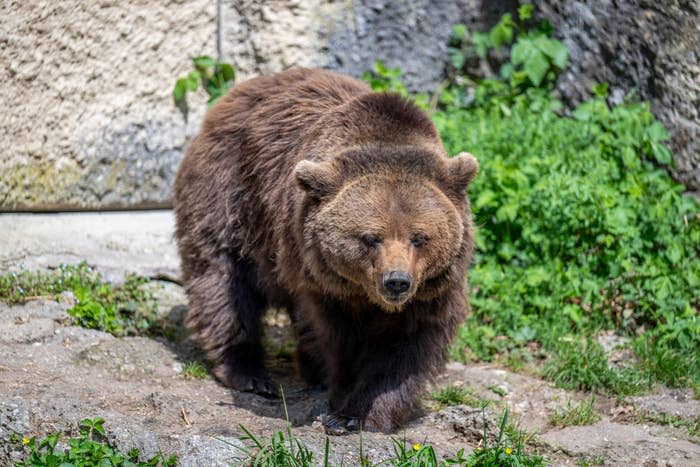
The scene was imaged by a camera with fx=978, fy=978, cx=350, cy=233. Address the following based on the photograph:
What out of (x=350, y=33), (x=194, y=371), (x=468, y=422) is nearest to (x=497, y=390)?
(x=468, y=422)

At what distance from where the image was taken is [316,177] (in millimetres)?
5086

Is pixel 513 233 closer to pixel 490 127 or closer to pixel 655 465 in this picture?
pixel 490 127

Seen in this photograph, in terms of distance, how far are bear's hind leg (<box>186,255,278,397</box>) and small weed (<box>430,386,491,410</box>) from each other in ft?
3.49

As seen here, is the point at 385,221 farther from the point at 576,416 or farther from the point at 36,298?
the point at 36,298

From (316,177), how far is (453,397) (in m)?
1.79

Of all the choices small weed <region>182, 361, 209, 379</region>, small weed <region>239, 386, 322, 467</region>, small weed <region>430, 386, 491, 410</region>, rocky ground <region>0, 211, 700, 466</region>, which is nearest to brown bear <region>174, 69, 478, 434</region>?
small weed <region>182, 361, 209, 379</region>

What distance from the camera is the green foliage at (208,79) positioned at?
26.6 feet

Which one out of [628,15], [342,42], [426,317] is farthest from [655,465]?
[342,42]

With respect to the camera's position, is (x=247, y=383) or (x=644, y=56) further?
(x=644, y=56)

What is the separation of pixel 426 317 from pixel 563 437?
1035mm

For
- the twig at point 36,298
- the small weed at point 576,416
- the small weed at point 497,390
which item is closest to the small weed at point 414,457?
the small weed at point 576,416

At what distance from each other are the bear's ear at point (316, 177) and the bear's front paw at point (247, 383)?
66.8 inches

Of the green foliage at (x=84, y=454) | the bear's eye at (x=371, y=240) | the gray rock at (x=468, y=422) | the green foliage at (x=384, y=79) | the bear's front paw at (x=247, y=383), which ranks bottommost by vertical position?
the bear's front paw at (x=247, y=383)

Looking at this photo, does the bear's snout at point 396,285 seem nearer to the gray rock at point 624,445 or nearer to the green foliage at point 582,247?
the gray rock at point 624,445
